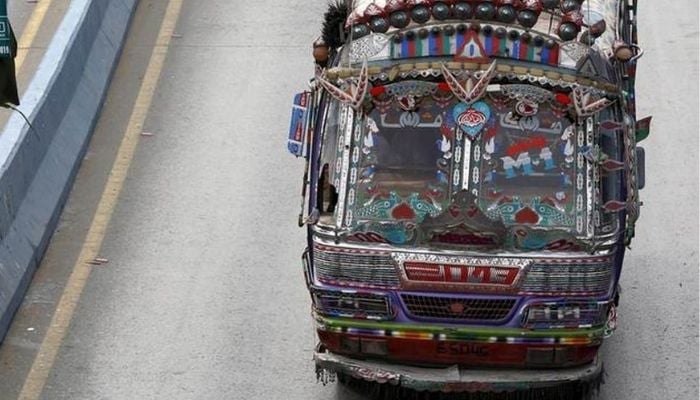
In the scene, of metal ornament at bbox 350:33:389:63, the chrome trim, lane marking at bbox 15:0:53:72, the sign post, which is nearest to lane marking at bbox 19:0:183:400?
lane marking at bbox 15:0:53:72

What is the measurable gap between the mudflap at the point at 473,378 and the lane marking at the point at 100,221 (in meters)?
2.63

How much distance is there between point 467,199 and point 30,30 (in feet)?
29.4

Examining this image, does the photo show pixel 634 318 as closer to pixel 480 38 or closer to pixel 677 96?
pixel 480 38

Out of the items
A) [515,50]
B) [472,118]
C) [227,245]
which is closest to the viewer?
[472,118]

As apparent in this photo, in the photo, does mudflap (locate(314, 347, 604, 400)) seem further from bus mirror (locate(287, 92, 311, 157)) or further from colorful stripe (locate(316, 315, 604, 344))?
bus mirror (locate(287, 92, 311, 157))

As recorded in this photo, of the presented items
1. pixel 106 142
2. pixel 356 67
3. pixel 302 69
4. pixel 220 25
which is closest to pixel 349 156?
pixel 356 67

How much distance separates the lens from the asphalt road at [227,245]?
14.8m

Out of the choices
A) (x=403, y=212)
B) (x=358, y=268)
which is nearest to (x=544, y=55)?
(x=403, y=212)

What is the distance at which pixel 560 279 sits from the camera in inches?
508

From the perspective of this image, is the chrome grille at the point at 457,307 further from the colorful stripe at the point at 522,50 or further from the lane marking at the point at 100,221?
the lane marking at the point at 100,221

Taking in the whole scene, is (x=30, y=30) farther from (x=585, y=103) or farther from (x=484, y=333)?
(x=484, y=333)

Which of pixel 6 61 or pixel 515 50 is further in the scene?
pixel 6 61

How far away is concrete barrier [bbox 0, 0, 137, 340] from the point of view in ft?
52.4

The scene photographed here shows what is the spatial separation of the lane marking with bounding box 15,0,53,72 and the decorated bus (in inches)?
260
